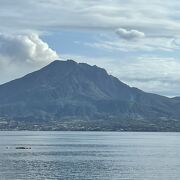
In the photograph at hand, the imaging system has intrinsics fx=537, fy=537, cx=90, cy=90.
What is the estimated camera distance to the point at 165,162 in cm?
19912

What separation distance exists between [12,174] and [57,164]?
35545 mm

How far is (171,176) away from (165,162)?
45.4m

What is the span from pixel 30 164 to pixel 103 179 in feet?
168

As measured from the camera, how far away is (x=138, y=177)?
152250 millimetres

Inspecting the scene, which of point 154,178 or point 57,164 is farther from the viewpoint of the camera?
point 57,164

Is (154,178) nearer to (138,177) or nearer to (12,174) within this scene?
(138,177)

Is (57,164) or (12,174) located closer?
(12,174)

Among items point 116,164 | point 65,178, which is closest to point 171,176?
point 65,178

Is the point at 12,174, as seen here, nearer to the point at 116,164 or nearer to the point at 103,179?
the point at 103,179

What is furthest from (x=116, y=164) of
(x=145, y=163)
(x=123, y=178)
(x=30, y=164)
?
(x=123, y=178)

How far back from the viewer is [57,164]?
19400 cm

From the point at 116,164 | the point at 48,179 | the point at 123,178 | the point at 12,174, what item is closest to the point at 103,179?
the point at 123,178

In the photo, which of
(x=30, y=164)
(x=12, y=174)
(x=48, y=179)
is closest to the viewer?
(x=48, y=179)

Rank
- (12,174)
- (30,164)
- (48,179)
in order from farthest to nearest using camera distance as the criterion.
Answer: (30,164)
(12,174)
(48,179)
